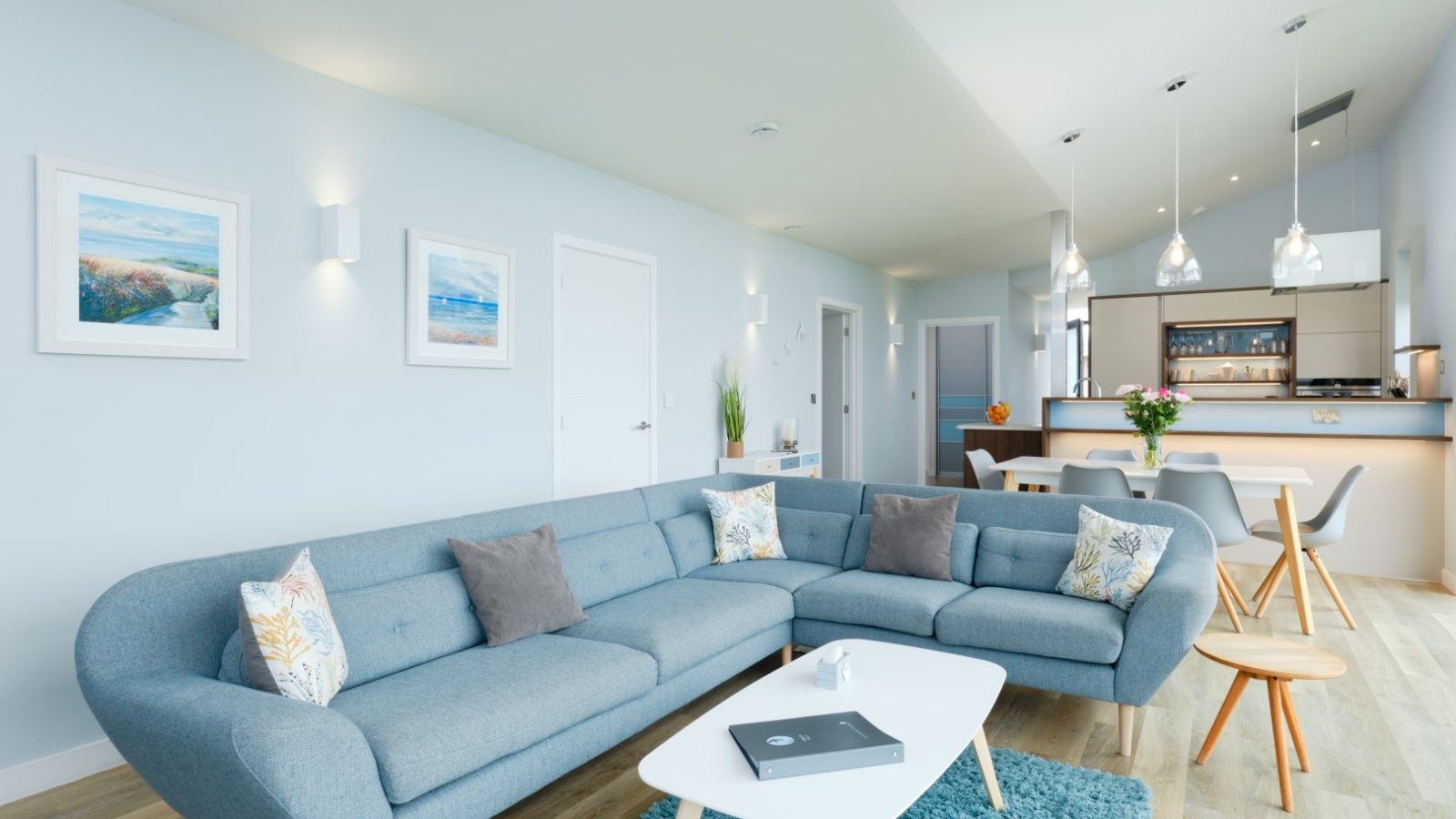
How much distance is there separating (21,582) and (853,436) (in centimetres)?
662

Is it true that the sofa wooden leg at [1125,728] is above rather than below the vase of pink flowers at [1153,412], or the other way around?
below

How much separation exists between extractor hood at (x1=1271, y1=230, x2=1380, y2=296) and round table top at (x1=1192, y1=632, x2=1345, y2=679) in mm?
4327

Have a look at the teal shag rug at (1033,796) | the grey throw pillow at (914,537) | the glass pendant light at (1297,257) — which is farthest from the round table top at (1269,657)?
the glass pendant light at (1297,257)

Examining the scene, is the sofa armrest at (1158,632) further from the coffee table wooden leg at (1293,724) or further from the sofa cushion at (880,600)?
the sofa cushion at (880,600)

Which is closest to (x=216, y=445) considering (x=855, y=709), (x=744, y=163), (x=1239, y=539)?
(x=855, y=709)

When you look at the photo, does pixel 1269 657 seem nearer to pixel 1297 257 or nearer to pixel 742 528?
pixel 742 528

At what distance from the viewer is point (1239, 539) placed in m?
4.04

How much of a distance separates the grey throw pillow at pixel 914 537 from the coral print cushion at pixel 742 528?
0.47 metres

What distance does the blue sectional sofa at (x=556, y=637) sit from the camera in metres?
1.77

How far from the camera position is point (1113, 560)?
300 cm

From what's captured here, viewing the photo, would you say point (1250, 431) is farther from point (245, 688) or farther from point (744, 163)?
point (245, 688)

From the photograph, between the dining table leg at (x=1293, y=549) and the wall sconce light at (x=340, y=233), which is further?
the dining table leg at (x=1293, y=549)

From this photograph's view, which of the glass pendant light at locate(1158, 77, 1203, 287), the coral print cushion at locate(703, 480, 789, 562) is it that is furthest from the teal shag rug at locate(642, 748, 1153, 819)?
the glass pendant light at locate(1158, 77, 1203, 287)

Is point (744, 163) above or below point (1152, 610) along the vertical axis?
above
